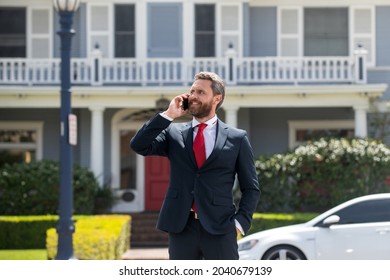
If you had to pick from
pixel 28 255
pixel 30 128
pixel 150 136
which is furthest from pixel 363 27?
pixel 150 136

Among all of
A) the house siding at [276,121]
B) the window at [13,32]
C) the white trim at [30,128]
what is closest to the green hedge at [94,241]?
the white trim at [30,128]

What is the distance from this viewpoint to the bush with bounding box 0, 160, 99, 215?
1767cm

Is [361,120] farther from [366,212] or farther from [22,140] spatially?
[366,212]

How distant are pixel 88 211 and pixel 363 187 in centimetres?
505

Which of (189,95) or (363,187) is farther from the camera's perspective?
(363,187)

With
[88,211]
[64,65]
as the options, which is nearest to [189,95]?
[64,65]

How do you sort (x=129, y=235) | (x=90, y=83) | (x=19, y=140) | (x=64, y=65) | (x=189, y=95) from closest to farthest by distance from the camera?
(x=189, y=95) < (x=64, y=65) < (x=129, y=235) < (x=90, y=83) < (x=19, y=140)

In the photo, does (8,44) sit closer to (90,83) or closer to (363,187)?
(90,83)

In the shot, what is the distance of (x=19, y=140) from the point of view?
65.9ft

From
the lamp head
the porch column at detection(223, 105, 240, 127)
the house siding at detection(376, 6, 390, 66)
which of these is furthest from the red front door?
the lamp head

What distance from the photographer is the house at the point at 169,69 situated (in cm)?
1877

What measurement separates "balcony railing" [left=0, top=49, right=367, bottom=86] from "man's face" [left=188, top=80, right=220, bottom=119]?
45.7ft

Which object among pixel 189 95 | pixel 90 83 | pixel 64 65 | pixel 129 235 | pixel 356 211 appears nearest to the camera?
pixel 189 95

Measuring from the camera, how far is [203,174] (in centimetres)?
464
